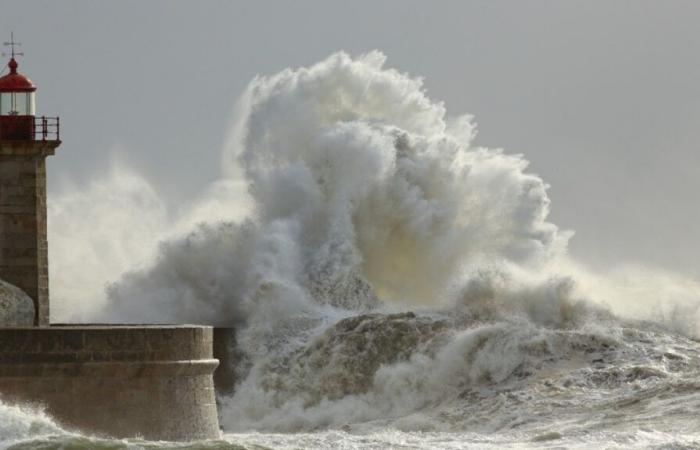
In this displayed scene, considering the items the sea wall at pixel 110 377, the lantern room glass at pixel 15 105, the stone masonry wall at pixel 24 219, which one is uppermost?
the lantern room glass at pixel 15 105

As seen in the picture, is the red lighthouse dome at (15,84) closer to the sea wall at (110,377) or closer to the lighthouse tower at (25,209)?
the lighthouse tower at (25,209)

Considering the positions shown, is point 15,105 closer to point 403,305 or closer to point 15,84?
point 15,84

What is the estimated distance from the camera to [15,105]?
19.3m

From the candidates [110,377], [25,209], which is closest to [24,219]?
[25,209]

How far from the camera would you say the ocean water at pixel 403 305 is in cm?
2077

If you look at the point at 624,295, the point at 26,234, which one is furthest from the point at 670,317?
the point at 26,234

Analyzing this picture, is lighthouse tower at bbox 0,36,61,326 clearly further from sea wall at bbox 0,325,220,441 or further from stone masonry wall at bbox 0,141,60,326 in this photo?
sea wall at bbox 0,325,220,441

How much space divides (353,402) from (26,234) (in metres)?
4.82

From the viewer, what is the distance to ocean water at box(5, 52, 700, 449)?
20766mm

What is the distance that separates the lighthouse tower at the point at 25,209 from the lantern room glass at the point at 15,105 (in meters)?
0.06

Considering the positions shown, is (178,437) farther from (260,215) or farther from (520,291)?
(260,215)

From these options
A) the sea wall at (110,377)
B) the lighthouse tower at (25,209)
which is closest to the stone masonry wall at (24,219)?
the lighthouse tower at (25,209)

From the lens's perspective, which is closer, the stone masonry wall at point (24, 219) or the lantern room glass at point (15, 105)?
the stone masonry wall at point (24, 219)

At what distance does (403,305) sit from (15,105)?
7221mm
